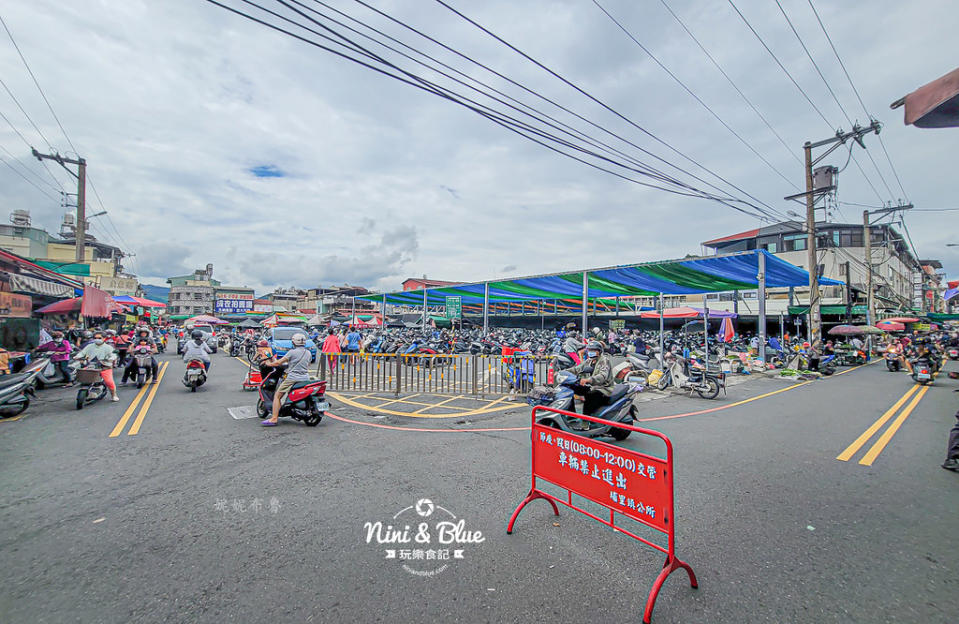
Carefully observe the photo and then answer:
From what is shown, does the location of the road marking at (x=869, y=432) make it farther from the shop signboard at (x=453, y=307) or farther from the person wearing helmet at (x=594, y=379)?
the shop signboard at (x=453, y=307)

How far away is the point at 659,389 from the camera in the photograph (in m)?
11.0

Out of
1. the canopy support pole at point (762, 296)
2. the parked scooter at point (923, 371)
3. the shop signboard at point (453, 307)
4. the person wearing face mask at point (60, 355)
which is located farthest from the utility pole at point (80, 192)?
the parked scooter at point (923, 371)

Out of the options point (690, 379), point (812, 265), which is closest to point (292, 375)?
point (690, 379)

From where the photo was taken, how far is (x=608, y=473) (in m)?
2.90

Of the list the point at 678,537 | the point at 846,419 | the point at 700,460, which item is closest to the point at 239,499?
the point at 678,537

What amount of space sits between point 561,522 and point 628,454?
3.60ft

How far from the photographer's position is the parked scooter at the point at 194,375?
963 cm

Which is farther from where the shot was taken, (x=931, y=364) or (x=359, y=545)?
(x=931, y=364)

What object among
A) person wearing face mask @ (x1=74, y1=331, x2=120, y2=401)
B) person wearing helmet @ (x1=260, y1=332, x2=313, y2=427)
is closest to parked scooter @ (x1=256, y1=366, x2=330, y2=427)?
person wearing helmet @ (x1=260, y1=332, x2=313, y2=427)

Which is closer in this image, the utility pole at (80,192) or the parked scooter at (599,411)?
the parked scooter at (599,411)

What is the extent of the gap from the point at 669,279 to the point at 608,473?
1672cm

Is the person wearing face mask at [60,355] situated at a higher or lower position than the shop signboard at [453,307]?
lower

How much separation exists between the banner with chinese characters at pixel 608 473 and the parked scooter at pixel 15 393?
940 centimetres

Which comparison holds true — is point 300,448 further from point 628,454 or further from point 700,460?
point 700,460
